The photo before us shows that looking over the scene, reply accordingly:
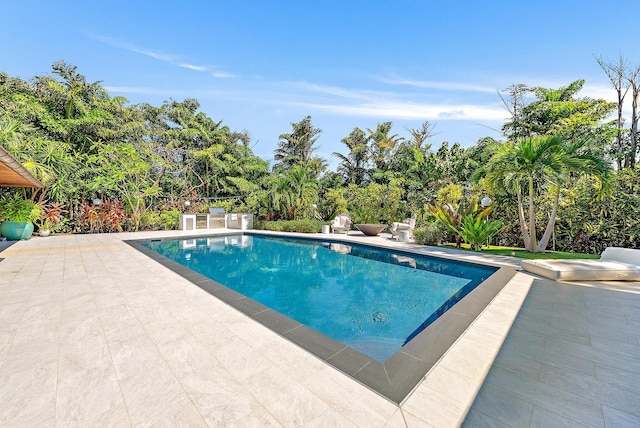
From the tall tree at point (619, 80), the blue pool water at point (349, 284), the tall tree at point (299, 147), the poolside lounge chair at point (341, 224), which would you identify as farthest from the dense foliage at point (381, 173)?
the tall tree at point (299, 147)

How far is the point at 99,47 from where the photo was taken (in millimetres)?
11531

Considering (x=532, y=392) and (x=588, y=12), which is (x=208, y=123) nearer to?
(x=588, y=12)

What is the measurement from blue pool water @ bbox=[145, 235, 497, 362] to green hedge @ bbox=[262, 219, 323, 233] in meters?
3.44

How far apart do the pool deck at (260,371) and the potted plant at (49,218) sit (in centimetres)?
967

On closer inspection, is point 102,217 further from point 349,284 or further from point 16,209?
point 349,284

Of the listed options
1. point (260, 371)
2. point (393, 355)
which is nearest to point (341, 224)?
point (393, 355)

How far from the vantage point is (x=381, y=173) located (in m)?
18.8

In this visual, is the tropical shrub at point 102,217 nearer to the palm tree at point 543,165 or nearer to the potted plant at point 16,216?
the potted plant at point 16,216

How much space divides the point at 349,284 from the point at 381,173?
47.6ft

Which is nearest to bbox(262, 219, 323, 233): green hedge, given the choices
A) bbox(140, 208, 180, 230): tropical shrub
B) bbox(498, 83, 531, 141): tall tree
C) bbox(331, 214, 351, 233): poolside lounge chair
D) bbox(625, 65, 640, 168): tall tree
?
bbox(331, 214, 351, 233): poolside lounge chair

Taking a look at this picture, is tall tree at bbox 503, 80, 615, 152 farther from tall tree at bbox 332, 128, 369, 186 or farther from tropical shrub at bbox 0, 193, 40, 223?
tropical shrub at bbox 0, 193, 40, 223

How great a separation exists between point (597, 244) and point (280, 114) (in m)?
22.0

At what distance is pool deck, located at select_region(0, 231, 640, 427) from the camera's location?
1.59m

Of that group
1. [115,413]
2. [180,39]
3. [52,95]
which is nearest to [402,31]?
[180,39]
